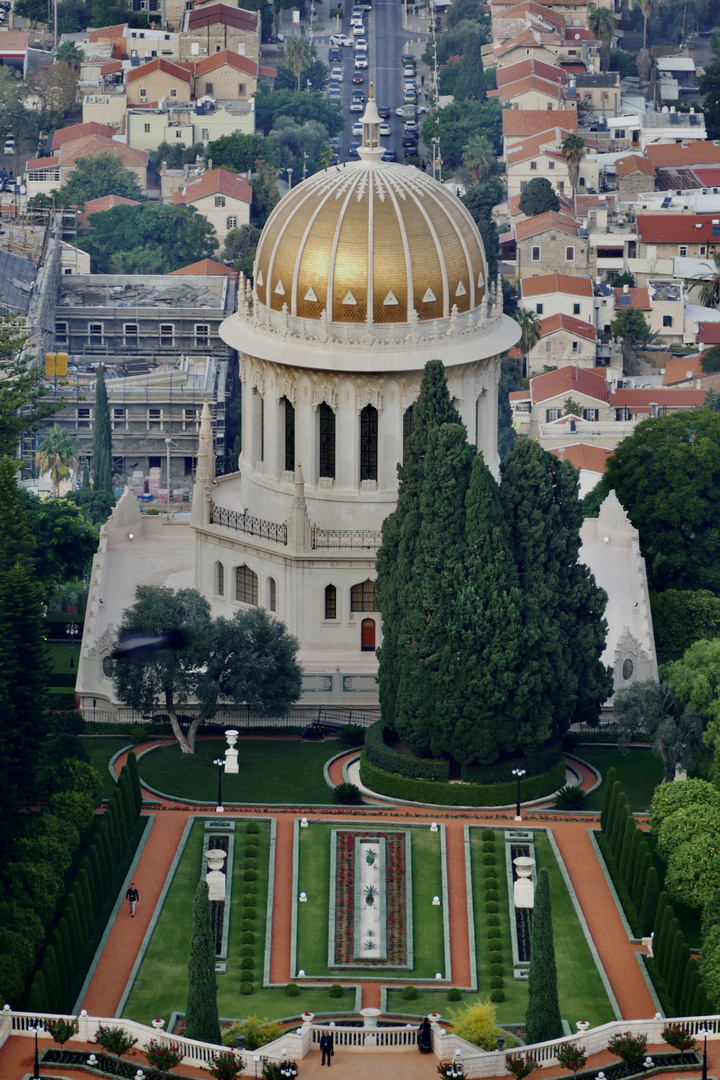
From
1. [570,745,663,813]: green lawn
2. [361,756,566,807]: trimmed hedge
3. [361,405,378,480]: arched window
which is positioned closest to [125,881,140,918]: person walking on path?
[361,756,566,807]: trimmed hedge

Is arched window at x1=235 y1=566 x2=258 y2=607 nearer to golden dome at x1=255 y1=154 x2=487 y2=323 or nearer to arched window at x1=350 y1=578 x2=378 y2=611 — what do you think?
arched window at x1=350 y1=578 x2=378 y2=611

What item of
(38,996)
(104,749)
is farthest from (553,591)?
(38,996)

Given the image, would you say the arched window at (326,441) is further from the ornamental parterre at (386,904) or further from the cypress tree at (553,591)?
the ornamental parterre at (386,904)

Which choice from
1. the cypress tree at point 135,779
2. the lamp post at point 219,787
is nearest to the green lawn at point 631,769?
the lamp post at point 219,787

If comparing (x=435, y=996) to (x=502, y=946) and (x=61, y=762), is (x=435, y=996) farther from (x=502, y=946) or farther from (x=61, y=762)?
(x=61, y=762)

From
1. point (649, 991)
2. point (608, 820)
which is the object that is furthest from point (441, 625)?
point (649, 991)

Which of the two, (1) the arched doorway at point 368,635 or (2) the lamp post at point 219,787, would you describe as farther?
(1) the arched doorway at point 368,635
